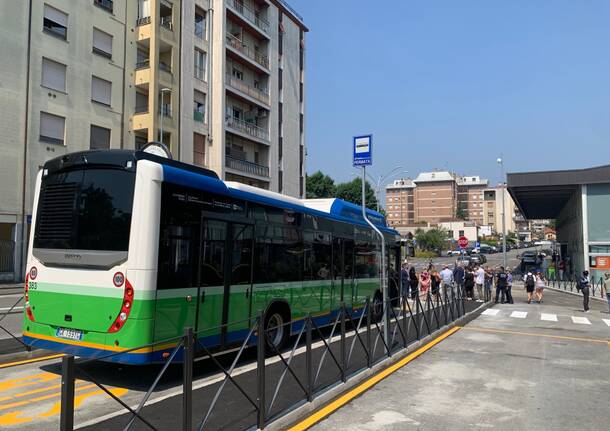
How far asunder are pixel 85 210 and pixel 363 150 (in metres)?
4.98

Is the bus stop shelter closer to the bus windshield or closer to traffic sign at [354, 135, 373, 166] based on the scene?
traffic sign at [354, 135, 373, 166]

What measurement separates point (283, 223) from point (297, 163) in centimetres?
3960

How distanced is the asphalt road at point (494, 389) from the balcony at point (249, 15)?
3384cm

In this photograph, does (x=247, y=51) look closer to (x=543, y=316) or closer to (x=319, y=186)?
(x=319, y=186)

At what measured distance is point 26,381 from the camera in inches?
262

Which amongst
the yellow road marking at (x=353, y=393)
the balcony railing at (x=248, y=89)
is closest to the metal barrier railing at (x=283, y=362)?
the yellow road marking at (x=353, y=393)

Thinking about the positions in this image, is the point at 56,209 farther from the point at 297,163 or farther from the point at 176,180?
the point at 297,163

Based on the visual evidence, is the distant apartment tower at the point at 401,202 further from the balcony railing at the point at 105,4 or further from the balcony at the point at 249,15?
the balcony railing at the point at 105,4

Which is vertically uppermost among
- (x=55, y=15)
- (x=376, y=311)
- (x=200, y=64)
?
(x=200, y=64)

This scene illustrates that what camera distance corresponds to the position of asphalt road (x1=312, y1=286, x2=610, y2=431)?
5.57 meters

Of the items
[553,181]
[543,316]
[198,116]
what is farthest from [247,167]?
[543,316]

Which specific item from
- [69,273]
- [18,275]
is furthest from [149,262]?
[18,275]

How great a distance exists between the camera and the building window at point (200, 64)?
3518 centimetres

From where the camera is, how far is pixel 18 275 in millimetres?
24297
